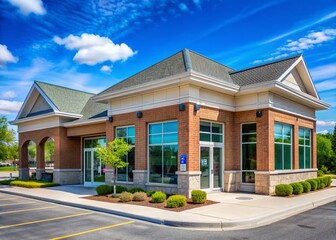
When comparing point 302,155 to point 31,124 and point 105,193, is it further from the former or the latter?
point 31,124

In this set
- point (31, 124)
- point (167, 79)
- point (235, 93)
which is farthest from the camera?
point (31, 124)

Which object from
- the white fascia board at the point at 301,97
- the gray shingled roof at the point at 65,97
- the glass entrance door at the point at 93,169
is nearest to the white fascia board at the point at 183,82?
the white fascia board at the point at 301,97

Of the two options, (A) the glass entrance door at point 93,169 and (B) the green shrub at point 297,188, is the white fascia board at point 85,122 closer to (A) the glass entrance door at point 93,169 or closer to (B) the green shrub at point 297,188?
(A) the glass entrance door at point 93,169

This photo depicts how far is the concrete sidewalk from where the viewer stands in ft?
32.3

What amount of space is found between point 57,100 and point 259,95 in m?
14.9

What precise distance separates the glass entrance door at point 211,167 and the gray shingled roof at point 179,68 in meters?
3.87

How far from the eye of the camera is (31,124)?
25703 mm

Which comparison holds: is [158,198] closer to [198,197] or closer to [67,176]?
[198,197]

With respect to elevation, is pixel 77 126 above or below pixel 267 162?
above

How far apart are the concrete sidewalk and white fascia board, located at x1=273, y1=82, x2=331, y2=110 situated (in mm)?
5275

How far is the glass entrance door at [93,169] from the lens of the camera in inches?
843

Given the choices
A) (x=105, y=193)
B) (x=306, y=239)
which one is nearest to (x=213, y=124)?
(x=105, y=193)

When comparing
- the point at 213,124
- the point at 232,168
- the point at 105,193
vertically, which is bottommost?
the point at 105,193

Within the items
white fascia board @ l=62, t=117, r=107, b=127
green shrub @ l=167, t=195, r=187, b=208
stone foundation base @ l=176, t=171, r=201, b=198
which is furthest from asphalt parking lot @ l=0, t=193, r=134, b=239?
white fascia board @ l=62, t=117, r=107, b=127
